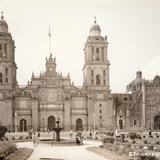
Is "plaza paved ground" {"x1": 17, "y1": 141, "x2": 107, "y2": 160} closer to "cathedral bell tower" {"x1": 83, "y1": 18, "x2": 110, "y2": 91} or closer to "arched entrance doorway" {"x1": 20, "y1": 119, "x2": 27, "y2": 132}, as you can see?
"arched entrance doorway" {"x1": 20, "y1": 119, "x2": 27, "y2": 132}

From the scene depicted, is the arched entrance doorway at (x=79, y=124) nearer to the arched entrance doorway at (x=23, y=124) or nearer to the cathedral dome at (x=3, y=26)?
the arched entrance doorway at (x=23, y=124)

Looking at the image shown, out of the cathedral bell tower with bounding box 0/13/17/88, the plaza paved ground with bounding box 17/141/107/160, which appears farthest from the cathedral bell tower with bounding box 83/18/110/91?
the plaza paved ground with bounding box 17/141/107/160

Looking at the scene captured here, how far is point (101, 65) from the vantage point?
3346 inches

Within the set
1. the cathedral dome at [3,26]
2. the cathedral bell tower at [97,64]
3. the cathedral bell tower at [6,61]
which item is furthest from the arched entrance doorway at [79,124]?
the cathedral dome at [3,26]

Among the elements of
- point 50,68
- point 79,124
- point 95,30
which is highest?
point 95,30

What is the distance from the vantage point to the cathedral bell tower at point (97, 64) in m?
84.9

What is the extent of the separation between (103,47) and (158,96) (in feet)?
46.5

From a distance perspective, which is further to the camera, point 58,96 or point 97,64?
point 97,64

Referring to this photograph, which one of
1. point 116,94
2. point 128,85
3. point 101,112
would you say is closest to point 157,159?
point 101,112

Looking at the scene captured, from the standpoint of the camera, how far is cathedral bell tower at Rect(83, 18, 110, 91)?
279 ft

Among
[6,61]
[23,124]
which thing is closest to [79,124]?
[23,124]

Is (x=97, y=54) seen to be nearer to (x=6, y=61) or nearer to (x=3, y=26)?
(x=6, y=61)

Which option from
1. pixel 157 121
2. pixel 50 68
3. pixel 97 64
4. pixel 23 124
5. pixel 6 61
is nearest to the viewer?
pixel 6 61

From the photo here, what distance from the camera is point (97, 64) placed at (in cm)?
8506
